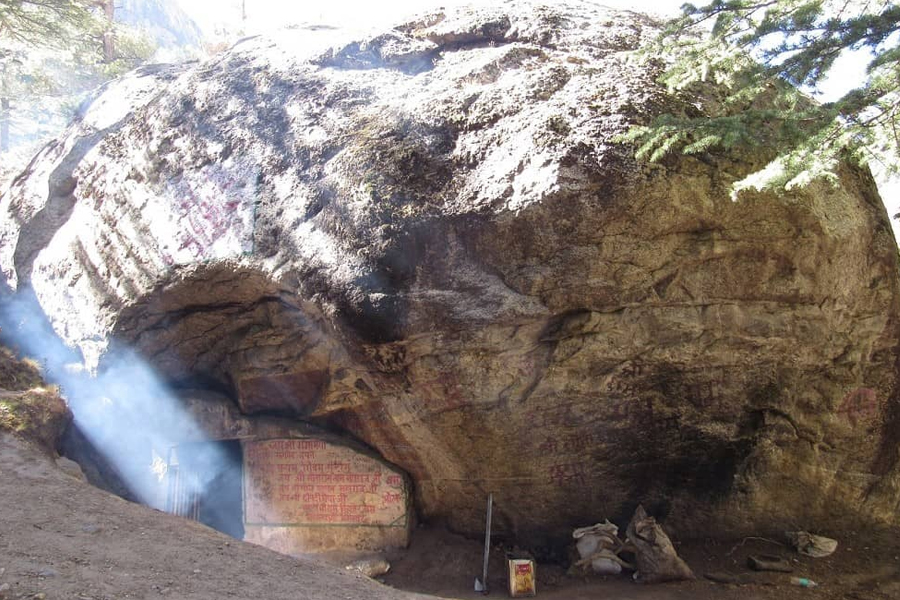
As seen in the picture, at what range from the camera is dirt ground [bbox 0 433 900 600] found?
3.48 meters

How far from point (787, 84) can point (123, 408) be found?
6836 mm

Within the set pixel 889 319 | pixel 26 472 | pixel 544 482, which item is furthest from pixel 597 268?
pixel 26 472

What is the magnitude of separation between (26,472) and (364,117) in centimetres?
400

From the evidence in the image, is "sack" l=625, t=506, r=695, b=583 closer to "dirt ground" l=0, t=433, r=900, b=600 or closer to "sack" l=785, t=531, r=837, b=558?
"dirt ground" l=0, t=433, r=900, b=600

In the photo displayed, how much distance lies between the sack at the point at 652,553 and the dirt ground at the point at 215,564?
10 centimetres

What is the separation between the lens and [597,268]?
5320 millimetres

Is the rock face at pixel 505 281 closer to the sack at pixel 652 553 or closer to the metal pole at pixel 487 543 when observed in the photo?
the metal pole at pixel 487 543

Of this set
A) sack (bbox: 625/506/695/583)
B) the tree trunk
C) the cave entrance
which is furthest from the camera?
the tree trunk

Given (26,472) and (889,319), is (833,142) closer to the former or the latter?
(889,319)

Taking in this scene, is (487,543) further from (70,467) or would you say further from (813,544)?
(70,467)

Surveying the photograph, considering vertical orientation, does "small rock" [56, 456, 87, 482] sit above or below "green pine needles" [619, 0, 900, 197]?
below

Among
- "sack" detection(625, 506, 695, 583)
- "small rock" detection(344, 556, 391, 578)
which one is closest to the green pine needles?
"sack" detection(625, 506, 695, 583)

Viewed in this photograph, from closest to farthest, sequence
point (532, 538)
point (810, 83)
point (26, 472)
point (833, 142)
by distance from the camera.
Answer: point (833, 142) < point (810, 83) < point (26, 472) < point (532, 538)

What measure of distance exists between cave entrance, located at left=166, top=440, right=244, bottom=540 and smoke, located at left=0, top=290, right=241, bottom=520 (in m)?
0.01
